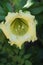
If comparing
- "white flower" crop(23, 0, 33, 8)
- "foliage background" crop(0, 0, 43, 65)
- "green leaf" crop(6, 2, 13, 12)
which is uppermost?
"white flower" crop(23, 0, 33, 8)

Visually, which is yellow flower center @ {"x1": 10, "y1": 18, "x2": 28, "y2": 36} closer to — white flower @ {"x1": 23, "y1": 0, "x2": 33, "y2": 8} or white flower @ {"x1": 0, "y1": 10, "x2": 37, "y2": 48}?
white flower @ {"x1": 0, "y1": 10, "x2": 37, "y2": 48}

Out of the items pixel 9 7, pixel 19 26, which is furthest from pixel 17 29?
pixel 9 7

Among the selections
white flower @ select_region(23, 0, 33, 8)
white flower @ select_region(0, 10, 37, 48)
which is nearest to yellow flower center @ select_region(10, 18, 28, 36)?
white flower @ select_region(0, 10, 37, 48)

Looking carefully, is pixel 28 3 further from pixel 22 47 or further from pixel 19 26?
pixel 22 47

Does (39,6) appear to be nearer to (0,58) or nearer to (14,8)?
(14,8)

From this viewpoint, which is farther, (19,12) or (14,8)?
(14,8)

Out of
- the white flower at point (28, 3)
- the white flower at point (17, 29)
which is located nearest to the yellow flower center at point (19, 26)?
the white flower at point (17, 29)

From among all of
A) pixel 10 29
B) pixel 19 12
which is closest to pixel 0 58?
pixel 10 29
